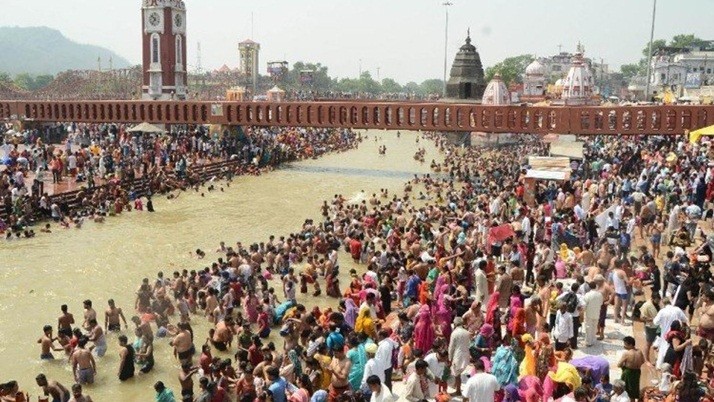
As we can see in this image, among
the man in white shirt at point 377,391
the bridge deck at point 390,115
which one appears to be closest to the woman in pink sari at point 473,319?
the man in white shirt at point 377,391

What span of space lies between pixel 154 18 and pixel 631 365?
48.2 meters

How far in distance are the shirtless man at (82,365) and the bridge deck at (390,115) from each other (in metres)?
27.8

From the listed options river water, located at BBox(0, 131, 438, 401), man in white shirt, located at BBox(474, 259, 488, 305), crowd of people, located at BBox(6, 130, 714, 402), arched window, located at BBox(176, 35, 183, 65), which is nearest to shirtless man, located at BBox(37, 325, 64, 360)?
crowd of people, located at BBox(6, 130, 714, 402)

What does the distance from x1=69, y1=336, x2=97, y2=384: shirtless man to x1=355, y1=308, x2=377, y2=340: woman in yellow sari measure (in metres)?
4.17

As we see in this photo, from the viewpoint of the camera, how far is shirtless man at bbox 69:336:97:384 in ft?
35.5

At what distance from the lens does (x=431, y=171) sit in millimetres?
39562

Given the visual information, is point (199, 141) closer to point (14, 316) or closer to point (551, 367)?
point (14, 316)

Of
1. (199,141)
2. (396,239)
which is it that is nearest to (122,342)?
(396,239)

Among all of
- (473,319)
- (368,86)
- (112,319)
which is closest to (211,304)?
(112,319)

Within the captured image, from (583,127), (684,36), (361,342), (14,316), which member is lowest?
(14,316)

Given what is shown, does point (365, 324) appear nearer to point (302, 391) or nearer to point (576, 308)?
point (302, 391)

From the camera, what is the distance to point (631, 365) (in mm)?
8344

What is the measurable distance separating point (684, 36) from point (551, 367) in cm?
15050

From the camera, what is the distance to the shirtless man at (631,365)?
8305 millimetres
